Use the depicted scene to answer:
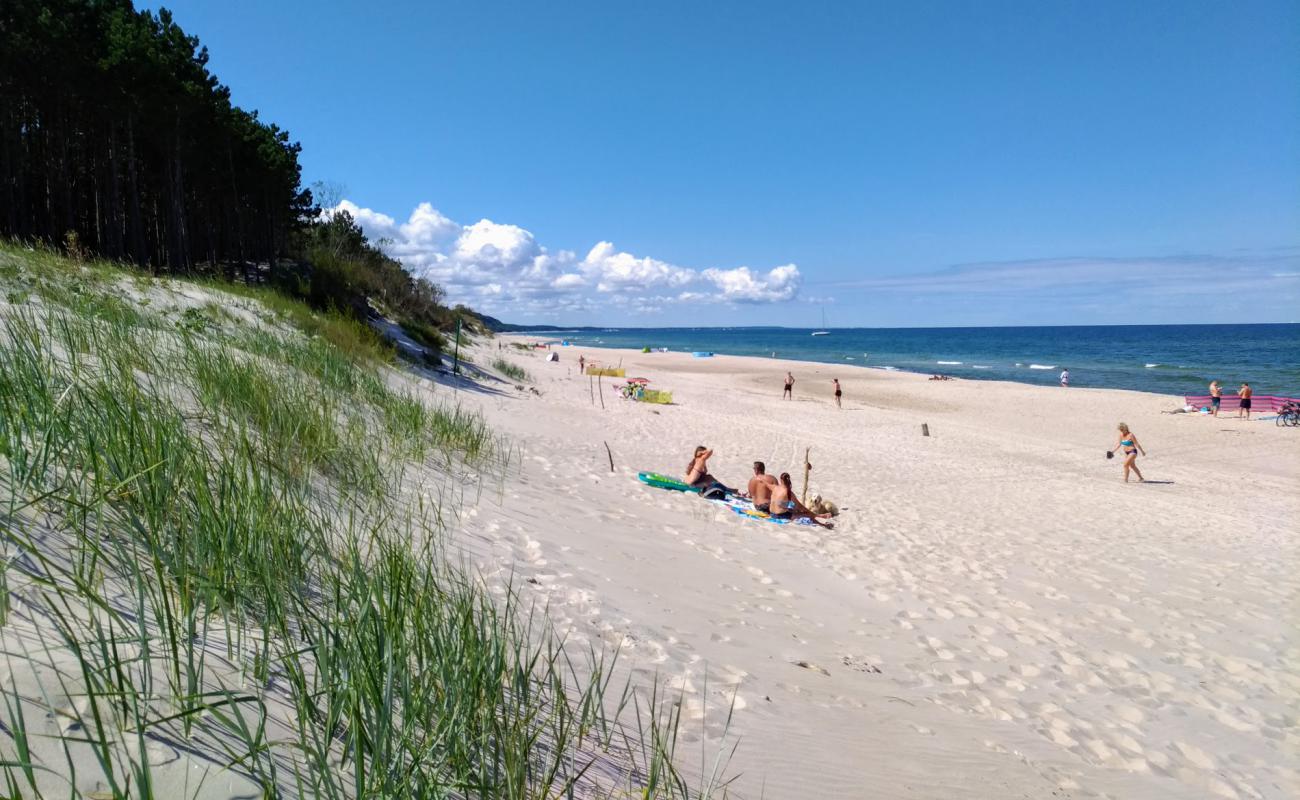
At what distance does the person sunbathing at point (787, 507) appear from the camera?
830cm

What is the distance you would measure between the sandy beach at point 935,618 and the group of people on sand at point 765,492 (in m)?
0.50

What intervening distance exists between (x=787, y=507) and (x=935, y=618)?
3.12 m

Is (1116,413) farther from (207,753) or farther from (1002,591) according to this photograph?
(207,753)

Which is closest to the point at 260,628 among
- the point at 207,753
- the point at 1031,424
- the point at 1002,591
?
the point at 207,753

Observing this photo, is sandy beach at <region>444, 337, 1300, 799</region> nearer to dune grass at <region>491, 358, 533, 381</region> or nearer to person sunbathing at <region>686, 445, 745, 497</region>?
person sunbathing at <region>686, 445, 745, 497</region>

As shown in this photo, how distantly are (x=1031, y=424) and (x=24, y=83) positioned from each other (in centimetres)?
3515

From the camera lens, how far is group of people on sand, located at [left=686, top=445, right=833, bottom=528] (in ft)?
27.3

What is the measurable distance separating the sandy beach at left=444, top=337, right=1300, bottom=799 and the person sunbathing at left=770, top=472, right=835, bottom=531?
479 mm

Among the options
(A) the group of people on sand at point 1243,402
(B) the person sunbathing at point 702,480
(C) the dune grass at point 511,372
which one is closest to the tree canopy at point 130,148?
(C) the dune grass at point 511,372

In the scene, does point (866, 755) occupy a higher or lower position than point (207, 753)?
lower

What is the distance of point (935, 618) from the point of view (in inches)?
208

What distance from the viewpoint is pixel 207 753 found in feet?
5.17

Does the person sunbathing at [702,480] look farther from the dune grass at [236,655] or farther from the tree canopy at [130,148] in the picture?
the tree canopy at [130,148]

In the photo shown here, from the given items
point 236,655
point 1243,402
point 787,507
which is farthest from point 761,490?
point 1243,402
